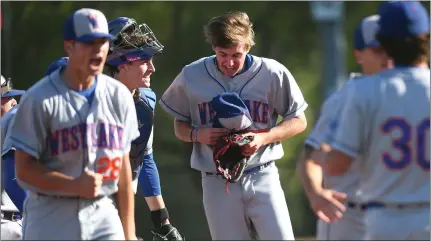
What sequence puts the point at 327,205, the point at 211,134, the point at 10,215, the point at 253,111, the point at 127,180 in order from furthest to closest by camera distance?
the point at 10,215 → the point at 253,111 → the point at 211,134 → the point at 127,180 → the point at 327,205

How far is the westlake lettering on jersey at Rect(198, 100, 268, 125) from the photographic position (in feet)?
22.0

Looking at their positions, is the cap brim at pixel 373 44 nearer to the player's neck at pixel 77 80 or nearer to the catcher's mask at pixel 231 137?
the catcher's mask at pixel 231 137

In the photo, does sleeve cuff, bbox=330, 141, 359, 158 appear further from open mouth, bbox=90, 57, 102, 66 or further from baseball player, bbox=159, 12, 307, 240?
baseball player, bbox=159, 12, 307, 240

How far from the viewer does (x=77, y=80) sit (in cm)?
555

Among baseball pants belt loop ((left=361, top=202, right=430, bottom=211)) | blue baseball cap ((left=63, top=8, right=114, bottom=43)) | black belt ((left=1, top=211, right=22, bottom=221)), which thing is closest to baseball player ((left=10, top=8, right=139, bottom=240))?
blue baseball cap ((left=63, top=8, right=114, bottom=43))

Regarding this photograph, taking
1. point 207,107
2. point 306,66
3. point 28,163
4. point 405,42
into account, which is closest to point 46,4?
point 306,66

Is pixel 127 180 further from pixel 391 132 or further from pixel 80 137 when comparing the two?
pixel 391 132

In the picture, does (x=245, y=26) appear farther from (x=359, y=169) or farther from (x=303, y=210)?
(x=303, y=210)

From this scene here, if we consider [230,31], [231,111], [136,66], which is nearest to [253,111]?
[231,111]

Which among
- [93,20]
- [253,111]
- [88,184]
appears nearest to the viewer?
[88,184]

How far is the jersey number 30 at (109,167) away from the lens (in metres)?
5.52

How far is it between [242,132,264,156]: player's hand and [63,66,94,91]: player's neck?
4.20ft

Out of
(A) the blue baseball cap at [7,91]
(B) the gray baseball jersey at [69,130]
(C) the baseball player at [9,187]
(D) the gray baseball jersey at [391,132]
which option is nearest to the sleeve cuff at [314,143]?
(D) the gray baseball jersey at [391,132]

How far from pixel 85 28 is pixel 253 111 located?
61.1 inches
